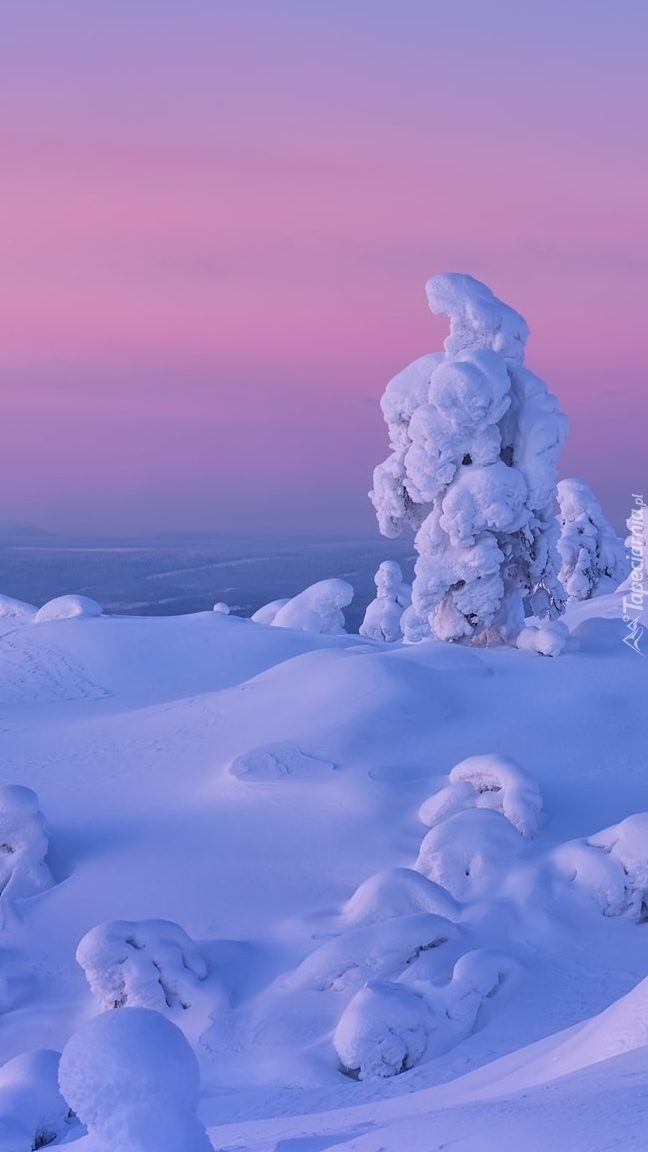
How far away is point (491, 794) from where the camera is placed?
1173 centimetres

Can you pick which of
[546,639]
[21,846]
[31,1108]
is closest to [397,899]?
[21,846]

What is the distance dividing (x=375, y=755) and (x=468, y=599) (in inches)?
212

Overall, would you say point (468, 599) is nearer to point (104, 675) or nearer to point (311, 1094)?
point (104, 675)

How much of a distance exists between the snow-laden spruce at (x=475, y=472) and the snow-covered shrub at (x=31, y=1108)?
13046mm

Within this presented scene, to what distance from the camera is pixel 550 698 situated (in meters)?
15.4

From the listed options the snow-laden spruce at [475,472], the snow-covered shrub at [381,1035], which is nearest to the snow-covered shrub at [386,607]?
the snow-laden spruce at [475,472]

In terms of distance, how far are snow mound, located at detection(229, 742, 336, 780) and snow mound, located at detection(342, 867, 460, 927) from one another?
3.49 m

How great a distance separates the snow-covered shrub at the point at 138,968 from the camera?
848 cm

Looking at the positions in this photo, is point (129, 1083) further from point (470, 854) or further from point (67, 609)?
point (67, 609)

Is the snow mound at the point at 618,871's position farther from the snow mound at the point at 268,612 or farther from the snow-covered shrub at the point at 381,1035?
the snow mound at the point at 268,612

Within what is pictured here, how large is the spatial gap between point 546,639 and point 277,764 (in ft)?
17.9

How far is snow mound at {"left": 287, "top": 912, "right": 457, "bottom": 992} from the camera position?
8.35 m

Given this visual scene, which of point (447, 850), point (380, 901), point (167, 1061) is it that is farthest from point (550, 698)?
point (167, 1061)

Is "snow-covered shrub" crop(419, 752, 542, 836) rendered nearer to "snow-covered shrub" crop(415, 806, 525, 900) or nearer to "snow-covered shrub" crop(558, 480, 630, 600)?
"snow-covered shrub" crop(415, 806, 525, 900)
